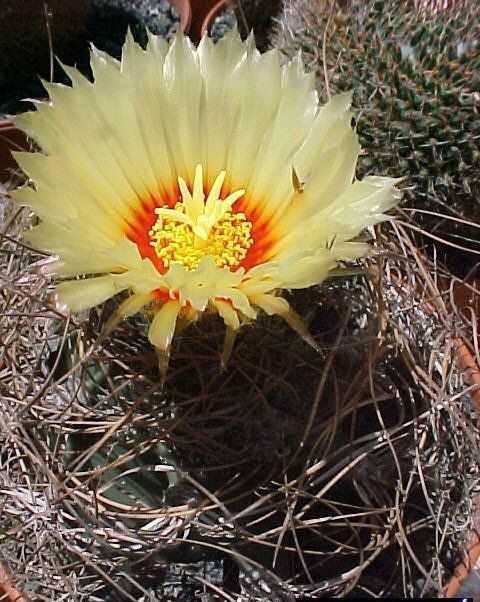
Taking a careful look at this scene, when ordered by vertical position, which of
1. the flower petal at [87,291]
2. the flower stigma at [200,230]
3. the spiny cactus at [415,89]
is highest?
the flower petal at [87,291]

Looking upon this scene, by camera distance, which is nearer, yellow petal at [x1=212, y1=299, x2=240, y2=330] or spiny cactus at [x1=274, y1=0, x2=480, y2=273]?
yellow petal at [x1=212, y1=299, x2=240, y2=330]

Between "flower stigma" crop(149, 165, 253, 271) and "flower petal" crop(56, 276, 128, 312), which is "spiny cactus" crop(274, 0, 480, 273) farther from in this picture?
"flower petal" crop(56, 276, 128, 312)

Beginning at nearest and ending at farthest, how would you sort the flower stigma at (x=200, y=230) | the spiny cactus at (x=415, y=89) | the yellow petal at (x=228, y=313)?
the yellow petal at (x=228, y=313), the flower stigma at (x=200, y=230), the spiny cactus at (x=415, y=89)

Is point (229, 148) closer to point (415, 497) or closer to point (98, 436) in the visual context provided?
point (98, 436)

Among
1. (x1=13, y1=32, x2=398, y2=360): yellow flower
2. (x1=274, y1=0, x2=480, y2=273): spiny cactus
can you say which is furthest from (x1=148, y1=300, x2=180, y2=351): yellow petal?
(x1=274, y1=0, x2=480, y2=273): spiny cactus

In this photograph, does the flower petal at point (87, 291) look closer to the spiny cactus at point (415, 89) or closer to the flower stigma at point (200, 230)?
the flower stigma at point (200, 230)

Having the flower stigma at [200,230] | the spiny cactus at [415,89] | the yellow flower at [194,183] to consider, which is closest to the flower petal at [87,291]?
the yellow flower at [194,183]

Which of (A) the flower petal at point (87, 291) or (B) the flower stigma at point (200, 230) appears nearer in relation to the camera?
(A) the flower petal at point (87, 291)

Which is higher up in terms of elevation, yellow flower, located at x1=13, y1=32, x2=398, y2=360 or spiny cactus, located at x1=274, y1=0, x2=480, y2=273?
yellow flower, located at x1=13, y1=32, x2=398, y2=360
